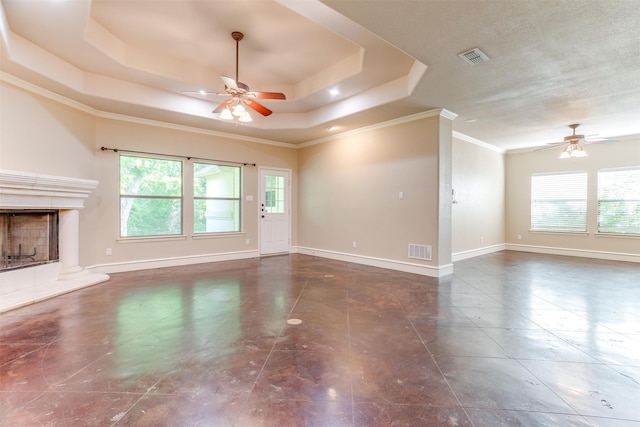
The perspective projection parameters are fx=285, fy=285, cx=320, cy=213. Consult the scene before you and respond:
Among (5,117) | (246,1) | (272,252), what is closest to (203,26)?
(246,1)

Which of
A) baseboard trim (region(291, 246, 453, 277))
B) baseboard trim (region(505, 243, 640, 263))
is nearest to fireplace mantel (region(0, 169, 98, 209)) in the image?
baseboard trim (region(291, 246, 453, 277))

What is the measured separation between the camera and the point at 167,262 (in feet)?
18.6

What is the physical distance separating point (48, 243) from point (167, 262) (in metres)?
1.83

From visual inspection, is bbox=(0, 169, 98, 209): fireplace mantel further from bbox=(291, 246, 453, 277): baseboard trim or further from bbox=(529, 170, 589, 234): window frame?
bbox=(529, 170, 589, 234): window frame

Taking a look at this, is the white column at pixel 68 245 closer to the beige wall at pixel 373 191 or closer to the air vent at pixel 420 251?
the beige wall at pixel 373 191

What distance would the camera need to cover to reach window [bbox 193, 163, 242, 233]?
20.0 ft

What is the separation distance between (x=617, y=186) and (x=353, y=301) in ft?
23.9

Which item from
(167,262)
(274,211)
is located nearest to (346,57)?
(274,211)

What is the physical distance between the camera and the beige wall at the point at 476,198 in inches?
253

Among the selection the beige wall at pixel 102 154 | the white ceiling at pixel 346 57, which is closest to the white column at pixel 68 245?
the beige wall at pixel 102 154

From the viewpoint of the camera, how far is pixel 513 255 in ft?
23.8

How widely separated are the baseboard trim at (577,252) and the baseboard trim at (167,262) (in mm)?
7198

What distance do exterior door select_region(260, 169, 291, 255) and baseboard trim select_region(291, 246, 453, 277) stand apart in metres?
0.51

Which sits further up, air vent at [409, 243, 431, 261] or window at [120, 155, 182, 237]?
window at [120, 155, 182, 237]
